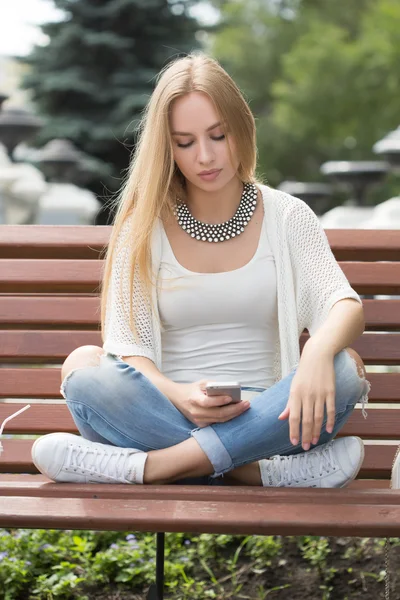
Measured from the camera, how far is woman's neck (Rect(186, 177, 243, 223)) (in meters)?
3.21

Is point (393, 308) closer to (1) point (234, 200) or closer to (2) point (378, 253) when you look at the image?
(2) point (378, 253)

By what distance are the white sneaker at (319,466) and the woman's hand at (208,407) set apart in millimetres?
196

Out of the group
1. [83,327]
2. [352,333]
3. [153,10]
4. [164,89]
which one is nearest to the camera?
[352,333]

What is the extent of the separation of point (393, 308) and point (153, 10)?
16.7 meters

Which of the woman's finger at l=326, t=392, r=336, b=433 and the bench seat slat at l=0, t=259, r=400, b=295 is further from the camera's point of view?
the bench seat slat at l=0, t=259, r=400, b=295

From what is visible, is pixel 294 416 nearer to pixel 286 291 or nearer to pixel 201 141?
pixel 286 291

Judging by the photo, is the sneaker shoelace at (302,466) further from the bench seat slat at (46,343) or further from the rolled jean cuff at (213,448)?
the bench seat slat at (46,343)

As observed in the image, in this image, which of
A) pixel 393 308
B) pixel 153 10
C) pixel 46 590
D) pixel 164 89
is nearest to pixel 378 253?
pixel 393 308

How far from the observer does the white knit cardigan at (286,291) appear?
304 centimetres

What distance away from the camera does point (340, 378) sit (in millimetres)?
2746

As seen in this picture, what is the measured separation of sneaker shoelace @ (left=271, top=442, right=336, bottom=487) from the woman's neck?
73 cm

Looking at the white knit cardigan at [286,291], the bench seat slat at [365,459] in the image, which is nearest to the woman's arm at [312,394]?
the white knit cardigan at [286,291]

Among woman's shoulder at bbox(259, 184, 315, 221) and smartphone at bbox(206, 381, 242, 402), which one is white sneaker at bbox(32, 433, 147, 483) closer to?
smartphone at bbox(206, 381, 242, 402)

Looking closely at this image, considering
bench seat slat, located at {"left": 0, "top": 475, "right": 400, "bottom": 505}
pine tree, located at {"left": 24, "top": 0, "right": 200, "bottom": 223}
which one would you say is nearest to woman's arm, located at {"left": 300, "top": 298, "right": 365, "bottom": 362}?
bench seat slat, located at {"left": 0, "top": 475, "right": 400, "bottom": 505}
